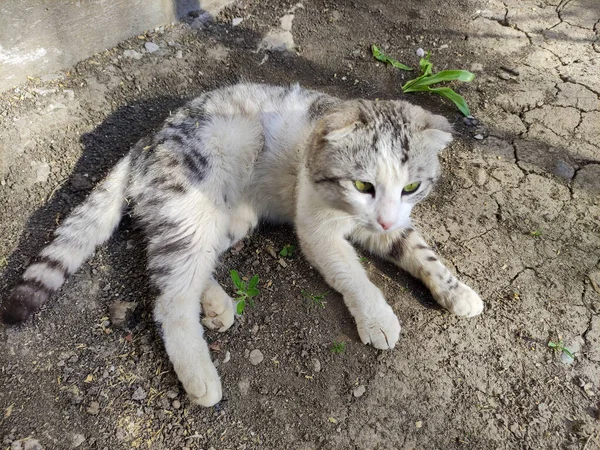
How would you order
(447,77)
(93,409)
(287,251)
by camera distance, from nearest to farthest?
(93,409), (287,251), (447,77)

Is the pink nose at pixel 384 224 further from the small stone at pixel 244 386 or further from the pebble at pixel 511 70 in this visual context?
the pebble at pixel 511 70

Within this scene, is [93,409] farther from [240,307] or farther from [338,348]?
[338,348]

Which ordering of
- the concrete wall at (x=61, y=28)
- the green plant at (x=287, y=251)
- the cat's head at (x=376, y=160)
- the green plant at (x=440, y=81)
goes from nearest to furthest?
the cat's head at (x=376, y=160), the green plant at (x=287, y=251), the concrete wall at (x=61, y=28), the green plant at (x=440, y=81)

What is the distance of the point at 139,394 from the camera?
2.27m

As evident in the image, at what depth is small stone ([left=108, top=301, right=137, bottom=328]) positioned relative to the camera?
2.47m

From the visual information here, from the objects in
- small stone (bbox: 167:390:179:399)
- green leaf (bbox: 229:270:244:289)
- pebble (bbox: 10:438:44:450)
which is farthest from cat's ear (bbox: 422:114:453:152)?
pebble (bbox: 10:438:44:450)

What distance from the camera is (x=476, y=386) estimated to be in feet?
7.73

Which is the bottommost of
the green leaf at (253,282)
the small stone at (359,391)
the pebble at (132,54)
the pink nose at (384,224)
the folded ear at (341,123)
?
the small stone at (359,391)

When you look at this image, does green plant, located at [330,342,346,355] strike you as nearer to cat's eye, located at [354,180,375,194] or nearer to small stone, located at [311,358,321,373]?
small stone, located at [311,358,321,373]

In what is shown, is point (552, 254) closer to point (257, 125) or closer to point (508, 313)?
point (508, 313)

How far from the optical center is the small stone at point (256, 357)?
242 cm

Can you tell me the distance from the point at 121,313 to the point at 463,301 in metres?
1.82

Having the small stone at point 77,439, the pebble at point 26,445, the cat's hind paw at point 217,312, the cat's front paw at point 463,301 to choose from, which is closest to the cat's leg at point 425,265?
the cat's front paw at point 463,301

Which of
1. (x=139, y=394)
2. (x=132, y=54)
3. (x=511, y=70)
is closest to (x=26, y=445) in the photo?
(x=139, y=394)
